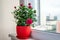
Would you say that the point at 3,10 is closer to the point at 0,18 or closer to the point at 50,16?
the point at 0,18

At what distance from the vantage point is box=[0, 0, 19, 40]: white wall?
2.51 meters

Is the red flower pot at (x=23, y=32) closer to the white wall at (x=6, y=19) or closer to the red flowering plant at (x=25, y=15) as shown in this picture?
the red flowering plant at (x=25, y=15)

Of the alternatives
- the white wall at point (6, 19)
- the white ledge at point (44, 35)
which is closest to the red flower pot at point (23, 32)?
the white ledge at point (44, 35)

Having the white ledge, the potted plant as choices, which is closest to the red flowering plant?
the potted plant

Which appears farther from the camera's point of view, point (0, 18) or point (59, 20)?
point (0, 18)

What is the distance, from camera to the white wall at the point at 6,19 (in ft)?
8.24

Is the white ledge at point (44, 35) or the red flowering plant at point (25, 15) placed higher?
the red flowering plant at point (25, 15)

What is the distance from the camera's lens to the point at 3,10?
2.52 meters

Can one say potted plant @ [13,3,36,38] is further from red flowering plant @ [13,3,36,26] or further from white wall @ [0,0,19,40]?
white wall @ [0,0,19,40]

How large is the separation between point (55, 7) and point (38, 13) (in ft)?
1.42

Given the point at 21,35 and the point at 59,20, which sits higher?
the point at 59,20

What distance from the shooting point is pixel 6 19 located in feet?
8.30

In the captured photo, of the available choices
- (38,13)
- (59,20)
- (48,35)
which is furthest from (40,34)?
(38,13)

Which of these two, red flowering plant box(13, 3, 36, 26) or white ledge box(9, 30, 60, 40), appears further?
red flowering plant box(13, 3, 36, 26)
